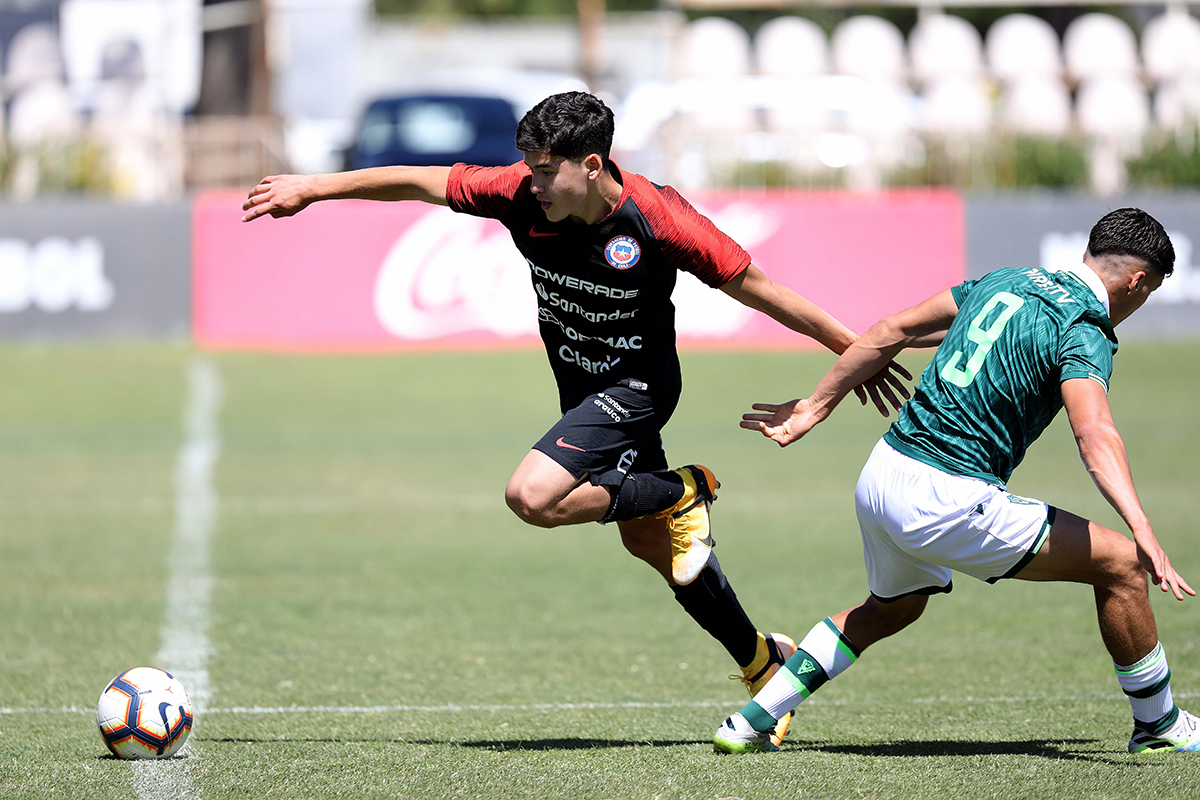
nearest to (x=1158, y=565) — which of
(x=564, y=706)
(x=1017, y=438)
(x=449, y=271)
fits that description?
(x=1017, y=438)

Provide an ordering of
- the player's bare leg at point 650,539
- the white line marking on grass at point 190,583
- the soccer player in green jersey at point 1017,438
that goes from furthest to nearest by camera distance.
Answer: the player's bare leg at point 650,539
the white line marking on grass at point 190,583
the soccer player in green jersey at point 1017,438

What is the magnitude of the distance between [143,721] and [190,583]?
3661 millimetres

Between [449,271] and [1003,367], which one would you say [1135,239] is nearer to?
[1003,367]

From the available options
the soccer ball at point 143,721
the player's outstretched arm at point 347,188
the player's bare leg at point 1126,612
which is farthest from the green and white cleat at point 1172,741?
the soccer ball at point 143,721

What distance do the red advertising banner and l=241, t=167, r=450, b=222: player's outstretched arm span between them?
11.2 metres

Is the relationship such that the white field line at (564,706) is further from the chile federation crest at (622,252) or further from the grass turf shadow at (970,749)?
the chile federation crest at (622,252)

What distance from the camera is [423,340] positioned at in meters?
17.0

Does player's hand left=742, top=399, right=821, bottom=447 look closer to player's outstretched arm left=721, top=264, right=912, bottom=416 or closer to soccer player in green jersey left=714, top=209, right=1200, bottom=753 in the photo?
player's outstretched arm left=721, top=264, right=912, bottom=416

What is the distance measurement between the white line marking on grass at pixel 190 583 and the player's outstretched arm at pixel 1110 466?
2.82m

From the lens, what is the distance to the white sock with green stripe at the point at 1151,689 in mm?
4750

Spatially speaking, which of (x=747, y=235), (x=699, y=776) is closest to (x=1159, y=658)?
(x=699, y=776)

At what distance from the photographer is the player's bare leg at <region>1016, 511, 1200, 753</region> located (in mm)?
4555

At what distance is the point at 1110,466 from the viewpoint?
13.8 ft

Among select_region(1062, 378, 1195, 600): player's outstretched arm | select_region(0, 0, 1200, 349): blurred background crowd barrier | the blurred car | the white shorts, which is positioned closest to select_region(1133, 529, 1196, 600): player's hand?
select_region(1062, 378, 1195, 600): player's outstretched arm
